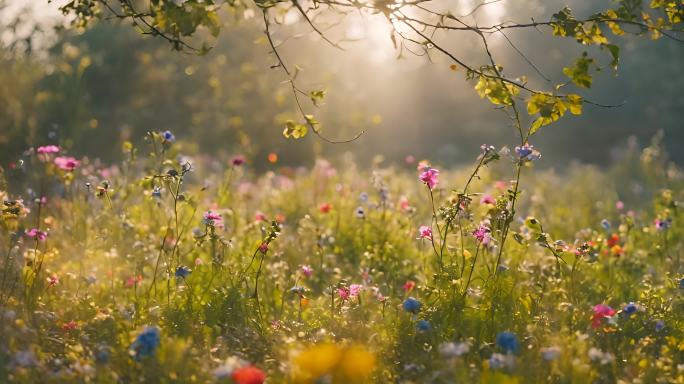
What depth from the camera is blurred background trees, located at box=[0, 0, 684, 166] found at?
457 inches

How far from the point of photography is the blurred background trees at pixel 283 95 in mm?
11617

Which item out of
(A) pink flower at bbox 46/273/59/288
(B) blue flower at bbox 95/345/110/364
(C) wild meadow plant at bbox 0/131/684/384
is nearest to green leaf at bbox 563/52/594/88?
(C) wild meadow plant at bbox 0/131/684/384

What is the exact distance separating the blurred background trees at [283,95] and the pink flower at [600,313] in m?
4.09

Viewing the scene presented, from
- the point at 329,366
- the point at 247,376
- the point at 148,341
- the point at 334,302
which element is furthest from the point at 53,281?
the point at 329,366

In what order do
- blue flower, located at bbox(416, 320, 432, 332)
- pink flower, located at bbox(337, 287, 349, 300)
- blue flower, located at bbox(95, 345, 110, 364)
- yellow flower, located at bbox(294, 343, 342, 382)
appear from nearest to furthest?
yellow flower, located at bbox(294, 343, 342, 382), blue flower, located at bbox(95, 345, 110, 364), blue flower, located at bbox(416, 320, 432, 332), pink flower, located at bbox(337, 287, 349, 300)

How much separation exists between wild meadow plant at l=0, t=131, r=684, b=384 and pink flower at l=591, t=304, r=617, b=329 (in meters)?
0.02

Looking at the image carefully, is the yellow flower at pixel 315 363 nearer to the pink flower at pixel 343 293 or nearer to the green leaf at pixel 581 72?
the pink flower at pixel 343 293

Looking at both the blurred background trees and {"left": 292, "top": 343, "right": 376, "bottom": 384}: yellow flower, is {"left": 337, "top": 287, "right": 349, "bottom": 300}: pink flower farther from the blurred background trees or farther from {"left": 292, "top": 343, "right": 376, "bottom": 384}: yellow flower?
the blurred background trees

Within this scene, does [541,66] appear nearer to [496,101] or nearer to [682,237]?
[682,237]

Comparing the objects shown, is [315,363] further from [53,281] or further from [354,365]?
Answer: [53,281]

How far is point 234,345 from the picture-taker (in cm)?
372

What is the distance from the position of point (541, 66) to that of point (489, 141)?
4.24 metres

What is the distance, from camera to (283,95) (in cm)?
1345

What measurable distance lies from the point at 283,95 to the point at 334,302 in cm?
955
